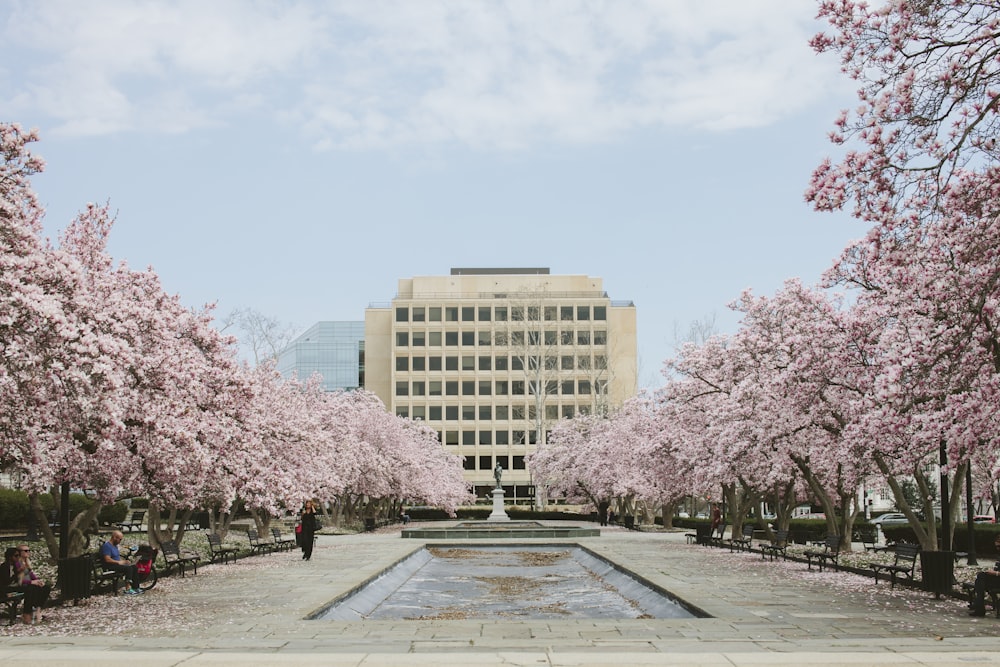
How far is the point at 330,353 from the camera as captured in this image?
152 meters

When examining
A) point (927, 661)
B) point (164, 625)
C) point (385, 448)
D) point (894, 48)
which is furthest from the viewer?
point (385, 448)

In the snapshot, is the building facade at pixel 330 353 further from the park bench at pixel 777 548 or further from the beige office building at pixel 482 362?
the park bench at pixel 777 548

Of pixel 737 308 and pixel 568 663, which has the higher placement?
pixel 737 308

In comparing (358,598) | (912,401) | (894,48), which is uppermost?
(894,48)

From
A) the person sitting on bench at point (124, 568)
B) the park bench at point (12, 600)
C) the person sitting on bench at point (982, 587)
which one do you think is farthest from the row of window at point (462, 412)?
the park bench at point (12, 600)

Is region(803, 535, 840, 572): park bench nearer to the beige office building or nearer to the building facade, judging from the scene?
the beige office building

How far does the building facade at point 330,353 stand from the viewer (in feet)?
490

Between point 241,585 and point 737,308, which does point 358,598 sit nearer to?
point 241,585

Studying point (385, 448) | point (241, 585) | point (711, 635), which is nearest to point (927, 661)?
point (711, 635)

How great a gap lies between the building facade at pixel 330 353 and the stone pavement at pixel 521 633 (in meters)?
130

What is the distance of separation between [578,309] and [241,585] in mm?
99886

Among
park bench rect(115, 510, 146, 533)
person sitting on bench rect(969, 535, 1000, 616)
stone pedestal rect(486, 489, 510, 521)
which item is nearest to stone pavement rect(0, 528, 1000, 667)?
person sitting on bench rect(969, 535, 1000, 616)

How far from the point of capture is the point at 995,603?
1465cm

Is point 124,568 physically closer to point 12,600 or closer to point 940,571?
point 12,600
